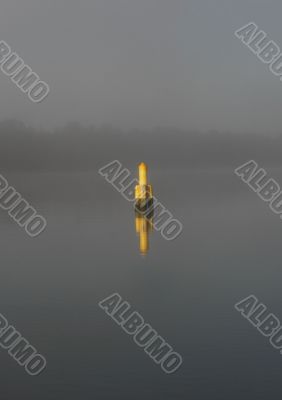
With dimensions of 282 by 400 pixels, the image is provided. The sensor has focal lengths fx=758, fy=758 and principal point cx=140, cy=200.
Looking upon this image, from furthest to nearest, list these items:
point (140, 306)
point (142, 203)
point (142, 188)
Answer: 1. point (142, 203)
2. point (142, 188)
3. point (140, 306)

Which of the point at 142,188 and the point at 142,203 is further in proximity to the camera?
the point at 142,203

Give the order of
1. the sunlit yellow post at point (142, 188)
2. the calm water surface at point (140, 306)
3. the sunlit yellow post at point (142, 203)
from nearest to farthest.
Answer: the calm water surface at point (140, 306)
the sunlit yellow post at point (142, 203)
the sunlit yellow post at point (142, 188)

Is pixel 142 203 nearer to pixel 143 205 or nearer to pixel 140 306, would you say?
pixel 143 205

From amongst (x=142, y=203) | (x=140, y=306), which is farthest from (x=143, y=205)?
(x=140, y=306)

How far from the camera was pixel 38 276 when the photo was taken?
2414cm

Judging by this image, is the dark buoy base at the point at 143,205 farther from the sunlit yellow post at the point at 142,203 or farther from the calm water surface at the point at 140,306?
the calm water surface at the point at 140,306

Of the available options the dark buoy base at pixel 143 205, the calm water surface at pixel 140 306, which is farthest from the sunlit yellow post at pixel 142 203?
the calm water surface at pixel 140 306

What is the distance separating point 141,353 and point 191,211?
108 feet

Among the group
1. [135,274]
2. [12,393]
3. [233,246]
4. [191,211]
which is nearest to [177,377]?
[12,393]

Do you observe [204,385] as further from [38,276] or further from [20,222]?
[20,222]

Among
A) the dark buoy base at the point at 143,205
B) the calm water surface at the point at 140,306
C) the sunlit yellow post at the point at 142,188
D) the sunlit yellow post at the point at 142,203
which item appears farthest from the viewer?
the dark buoy base at the point at 143,205

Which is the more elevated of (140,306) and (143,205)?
(143,205)

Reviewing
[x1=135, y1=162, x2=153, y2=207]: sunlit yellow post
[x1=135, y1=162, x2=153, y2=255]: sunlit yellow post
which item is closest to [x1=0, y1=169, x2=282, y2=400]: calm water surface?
[x1=135, y1=162, x2=153, y2=255]: sunlit yellow post

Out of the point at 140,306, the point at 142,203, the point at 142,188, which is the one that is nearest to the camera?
the point at 140,306
